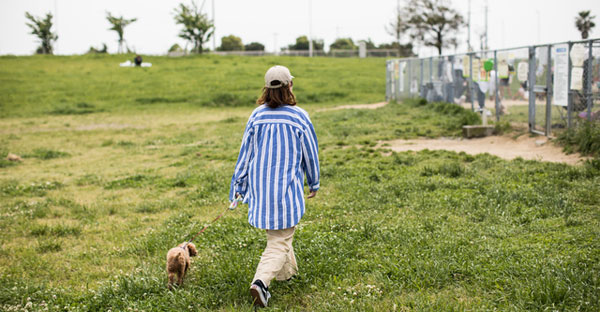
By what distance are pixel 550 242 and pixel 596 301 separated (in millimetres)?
1235

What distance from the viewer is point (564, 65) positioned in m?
10.0

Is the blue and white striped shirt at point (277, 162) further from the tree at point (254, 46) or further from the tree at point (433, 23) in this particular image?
the tree at point (254, 46)

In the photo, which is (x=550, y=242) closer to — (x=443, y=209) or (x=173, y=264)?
(x=443, y=209)

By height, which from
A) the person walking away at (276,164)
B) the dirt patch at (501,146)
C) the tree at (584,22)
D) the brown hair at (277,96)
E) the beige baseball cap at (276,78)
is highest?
the tree at (584,22)

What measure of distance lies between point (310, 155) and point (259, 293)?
42.2 inches

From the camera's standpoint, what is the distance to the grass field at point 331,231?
12.6ft

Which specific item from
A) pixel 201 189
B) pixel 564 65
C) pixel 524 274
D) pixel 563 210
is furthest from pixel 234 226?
pixel 564 65

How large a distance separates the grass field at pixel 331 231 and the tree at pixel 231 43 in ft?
246

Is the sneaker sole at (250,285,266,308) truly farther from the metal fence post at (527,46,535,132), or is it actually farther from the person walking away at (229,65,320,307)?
the metal fence post at (527,46,535,132)

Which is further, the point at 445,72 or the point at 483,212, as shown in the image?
the point at 445,72

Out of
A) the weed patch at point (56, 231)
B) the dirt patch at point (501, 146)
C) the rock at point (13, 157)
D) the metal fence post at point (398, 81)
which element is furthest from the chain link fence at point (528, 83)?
the rock at point (13, 157)

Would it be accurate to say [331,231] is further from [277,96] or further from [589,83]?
[589,83]

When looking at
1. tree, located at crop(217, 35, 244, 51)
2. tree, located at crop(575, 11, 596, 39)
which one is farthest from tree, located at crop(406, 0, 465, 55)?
tree, located at crop(217, 35, 244, 51)

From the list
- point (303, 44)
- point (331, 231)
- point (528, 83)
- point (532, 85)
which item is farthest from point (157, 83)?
point (303, 44)
